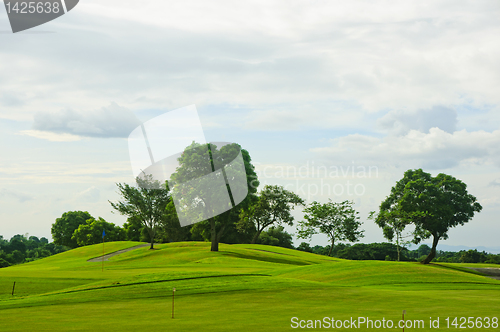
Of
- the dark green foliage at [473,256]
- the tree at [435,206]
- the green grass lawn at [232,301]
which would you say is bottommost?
the dark green foliage at [473,256]

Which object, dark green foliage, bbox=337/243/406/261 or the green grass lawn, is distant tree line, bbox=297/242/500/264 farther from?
the green grass lawn

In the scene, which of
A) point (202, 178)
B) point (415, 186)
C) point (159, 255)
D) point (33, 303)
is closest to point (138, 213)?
point (159, 255)

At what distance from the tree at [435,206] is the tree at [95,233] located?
6715 centimetres

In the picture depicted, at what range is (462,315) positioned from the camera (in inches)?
531

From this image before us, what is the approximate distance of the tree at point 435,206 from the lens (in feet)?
157

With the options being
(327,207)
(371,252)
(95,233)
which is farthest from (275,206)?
(95,233)

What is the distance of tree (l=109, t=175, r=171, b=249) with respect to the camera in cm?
6047

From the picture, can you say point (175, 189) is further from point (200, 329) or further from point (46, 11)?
point (200, 329)

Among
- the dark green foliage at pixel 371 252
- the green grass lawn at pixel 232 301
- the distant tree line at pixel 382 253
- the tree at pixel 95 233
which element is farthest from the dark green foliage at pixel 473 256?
the tree at pixel 95 233

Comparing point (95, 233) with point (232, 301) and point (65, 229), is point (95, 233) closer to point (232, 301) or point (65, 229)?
point (65, 229)

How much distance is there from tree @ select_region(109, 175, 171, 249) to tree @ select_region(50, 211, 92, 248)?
167 ft

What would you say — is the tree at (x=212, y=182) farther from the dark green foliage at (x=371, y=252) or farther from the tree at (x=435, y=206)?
the dark green foliage at (x=371, y=252)

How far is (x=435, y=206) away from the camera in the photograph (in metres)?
47.8

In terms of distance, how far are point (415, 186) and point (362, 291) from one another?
1309 inches
